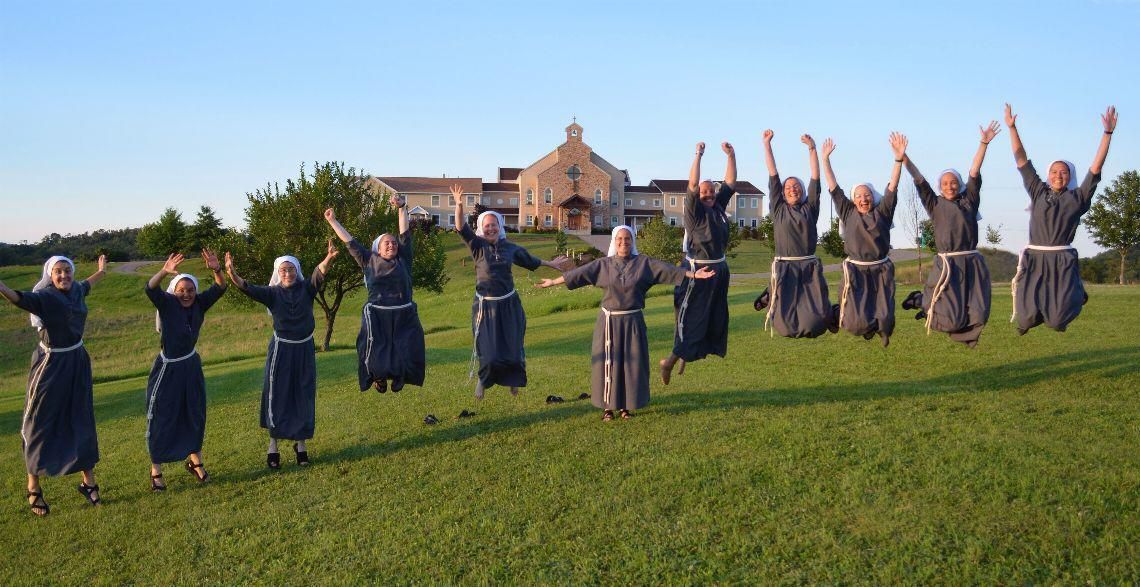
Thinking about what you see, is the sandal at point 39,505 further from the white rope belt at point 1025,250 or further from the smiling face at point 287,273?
the white rope belt at point 1025,250

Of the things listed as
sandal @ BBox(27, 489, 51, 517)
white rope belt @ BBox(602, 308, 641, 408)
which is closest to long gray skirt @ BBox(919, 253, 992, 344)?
white rope belt @ BBox(602, 308, 641, 408)

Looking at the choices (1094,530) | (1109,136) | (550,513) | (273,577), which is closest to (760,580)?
(550,513)

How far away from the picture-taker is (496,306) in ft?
38.3

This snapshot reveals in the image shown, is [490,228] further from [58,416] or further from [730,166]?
[58,416]

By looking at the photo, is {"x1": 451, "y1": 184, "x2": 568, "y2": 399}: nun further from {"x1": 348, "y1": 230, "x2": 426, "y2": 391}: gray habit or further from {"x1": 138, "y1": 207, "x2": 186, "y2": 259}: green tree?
{"x1": 138, "y1": 207, "x2": 186, "y2": 259}: green tree

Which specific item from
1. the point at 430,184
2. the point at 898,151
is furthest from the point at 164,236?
the point at 898,151

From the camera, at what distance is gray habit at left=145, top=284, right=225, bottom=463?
10.8 meters

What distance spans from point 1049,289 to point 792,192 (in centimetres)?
326

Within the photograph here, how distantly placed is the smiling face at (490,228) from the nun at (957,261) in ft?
17.3

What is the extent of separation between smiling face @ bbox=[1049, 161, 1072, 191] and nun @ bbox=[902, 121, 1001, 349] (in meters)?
0.79

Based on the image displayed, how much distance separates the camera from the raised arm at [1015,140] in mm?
10195

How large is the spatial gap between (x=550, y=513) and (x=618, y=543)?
106cm

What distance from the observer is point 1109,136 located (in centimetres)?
979

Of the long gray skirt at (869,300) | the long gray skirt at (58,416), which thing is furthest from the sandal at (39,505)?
the long gray skirt at (869,300)
